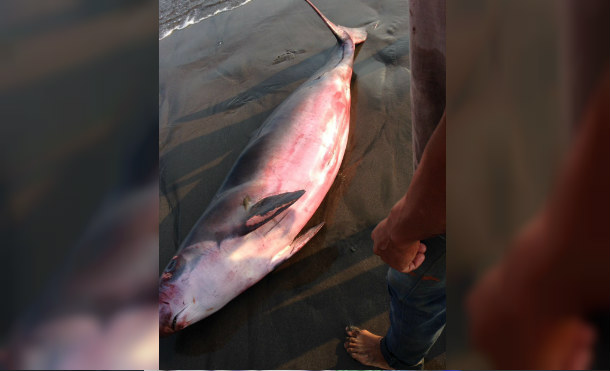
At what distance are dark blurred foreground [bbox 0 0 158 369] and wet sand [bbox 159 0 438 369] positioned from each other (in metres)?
1.85

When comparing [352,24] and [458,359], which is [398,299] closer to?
[458,359]

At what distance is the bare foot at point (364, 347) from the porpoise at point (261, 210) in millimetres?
566

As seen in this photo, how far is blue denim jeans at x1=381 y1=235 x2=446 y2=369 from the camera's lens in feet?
4.82

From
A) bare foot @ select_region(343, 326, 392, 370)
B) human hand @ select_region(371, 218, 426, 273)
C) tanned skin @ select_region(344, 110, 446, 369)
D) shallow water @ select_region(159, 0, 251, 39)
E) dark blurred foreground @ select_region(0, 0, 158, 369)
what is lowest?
bare foot @ select_region(343, 326, 392, 370)

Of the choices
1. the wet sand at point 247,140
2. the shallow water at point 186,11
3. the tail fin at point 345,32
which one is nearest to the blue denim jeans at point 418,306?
the wet sand at point 247,140

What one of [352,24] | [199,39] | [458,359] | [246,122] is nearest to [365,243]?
[246,122]

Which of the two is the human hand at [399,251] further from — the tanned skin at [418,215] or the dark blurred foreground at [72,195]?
the dark blurred foreground at [72,195]

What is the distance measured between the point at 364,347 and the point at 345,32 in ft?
8.97

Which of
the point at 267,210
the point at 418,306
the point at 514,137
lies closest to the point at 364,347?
the point at 418,306

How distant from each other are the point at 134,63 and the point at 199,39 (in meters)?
4.53

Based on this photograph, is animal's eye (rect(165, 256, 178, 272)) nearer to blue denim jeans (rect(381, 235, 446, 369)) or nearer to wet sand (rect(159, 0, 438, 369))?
wet sand (rect(159, 0, 438, 369))

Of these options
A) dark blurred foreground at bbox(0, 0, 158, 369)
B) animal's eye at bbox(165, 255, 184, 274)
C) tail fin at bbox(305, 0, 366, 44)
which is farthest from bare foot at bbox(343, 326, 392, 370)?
tail fin at bbox(305, 0, 366, 44)

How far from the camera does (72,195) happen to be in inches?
18.7

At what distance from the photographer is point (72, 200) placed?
0.47 metres
